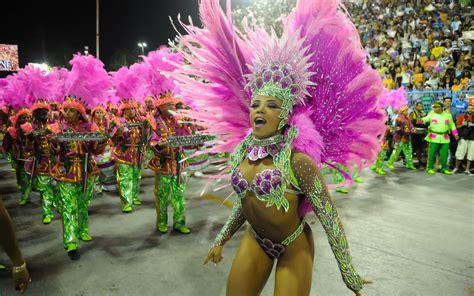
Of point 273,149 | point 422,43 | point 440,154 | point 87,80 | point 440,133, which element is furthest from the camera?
point 422,43

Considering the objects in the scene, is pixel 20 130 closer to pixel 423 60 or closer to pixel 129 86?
pixel 129 86

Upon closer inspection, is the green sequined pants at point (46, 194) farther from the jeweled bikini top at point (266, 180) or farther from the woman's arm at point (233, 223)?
the jeweled bikini top at point (266, 180)

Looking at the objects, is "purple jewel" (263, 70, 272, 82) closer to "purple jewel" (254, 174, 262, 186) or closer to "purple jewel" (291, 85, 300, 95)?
"purple jewel" (291, 85, 300, 95)

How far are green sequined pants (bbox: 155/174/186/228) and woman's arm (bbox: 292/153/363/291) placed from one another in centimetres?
326

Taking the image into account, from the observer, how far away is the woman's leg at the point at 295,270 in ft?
6.86

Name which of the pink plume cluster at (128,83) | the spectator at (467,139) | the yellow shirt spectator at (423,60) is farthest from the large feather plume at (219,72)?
the yellow shirt spectator at (423,60)

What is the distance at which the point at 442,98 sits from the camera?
37.5ft

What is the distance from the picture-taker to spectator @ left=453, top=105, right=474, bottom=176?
33.0 ft

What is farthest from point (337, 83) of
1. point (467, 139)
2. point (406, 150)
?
point (467, 139)

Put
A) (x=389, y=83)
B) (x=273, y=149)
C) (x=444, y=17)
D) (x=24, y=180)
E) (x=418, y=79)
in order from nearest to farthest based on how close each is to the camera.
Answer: (x=273, y=149), (x=24, y=180), (x=389, y=83), (x=418, y=79), (x=444, y=17)

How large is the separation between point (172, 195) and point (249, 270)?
3.15 meters

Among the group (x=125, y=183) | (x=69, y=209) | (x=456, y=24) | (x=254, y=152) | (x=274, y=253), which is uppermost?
(x=456, y=24)

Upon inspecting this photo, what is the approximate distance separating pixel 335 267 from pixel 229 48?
117 inches

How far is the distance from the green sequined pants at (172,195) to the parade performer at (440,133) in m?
8.00
